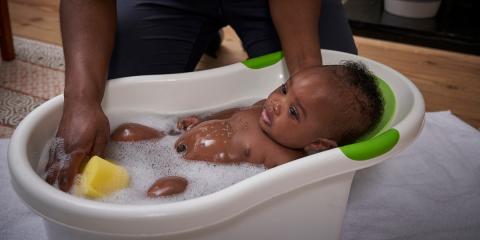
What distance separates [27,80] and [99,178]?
0.96 m

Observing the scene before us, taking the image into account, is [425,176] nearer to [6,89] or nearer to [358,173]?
[358,173]

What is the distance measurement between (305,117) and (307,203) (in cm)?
16

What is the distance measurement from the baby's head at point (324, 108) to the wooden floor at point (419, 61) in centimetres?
76

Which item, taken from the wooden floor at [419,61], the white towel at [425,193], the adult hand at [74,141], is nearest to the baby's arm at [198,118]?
the adult hand at [74,141]

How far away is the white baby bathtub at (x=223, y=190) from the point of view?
26.1 inches

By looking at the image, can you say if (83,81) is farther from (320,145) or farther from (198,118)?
(320,145)

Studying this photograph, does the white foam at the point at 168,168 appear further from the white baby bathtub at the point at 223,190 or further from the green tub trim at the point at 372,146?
the green tub trim at the point at 372,146

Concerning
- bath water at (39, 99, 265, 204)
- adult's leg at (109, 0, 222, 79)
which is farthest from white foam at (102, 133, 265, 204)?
adult's leg at (109, 0, 222, 79)

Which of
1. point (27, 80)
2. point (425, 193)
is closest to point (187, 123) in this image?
point (425, 193)

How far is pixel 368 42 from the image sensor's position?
78.5 inches

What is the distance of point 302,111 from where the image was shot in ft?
2.98

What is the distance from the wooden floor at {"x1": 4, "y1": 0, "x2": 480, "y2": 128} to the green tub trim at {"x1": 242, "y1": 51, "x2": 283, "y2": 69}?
0.63 meters

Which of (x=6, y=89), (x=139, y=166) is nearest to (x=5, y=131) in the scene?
(x=6, y=89)

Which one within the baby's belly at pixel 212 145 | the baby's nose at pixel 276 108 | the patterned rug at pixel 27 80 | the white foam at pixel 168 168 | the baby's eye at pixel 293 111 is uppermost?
the baby's eye at pixel 293 111
